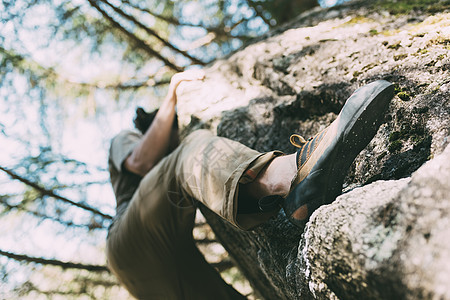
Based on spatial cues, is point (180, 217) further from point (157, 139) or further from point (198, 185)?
point (157, 139)

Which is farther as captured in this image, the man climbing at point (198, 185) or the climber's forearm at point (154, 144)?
the climber's forearm at point (154, 144)

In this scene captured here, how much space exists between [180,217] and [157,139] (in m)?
0.78

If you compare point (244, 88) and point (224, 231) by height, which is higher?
point (244, 88)

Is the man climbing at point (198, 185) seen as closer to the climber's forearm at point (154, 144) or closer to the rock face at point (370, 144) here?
the climber's forearm at point (154, 144)

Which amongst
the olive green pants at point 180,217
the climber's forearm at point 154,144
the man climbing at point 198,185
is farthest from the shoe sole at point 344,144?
the climber's forearm at point 154,144

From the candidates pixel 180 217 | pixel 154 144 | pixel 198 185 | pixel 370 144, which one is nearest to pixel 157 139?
pixel 154 144

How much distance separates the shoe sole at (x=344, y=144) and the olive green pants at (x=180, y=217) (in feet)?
0.84

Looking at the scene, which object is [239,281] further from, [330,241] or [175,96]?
[330,241]

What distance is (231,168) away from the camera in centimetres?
149

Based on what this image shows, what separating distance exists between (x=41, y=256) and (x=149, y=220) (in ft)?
7.41

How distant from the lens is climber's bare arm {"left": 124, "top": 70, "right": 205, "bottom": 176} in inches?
105

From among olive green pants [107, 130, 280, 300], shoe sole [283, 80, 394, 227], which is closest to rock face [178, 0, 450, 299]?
shoe sole [283, 80, 394, 227]

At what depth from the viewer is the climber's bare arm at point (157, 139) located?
8.73 ft

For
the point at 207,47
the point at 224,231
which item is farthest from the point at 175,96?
the point at 207,47
